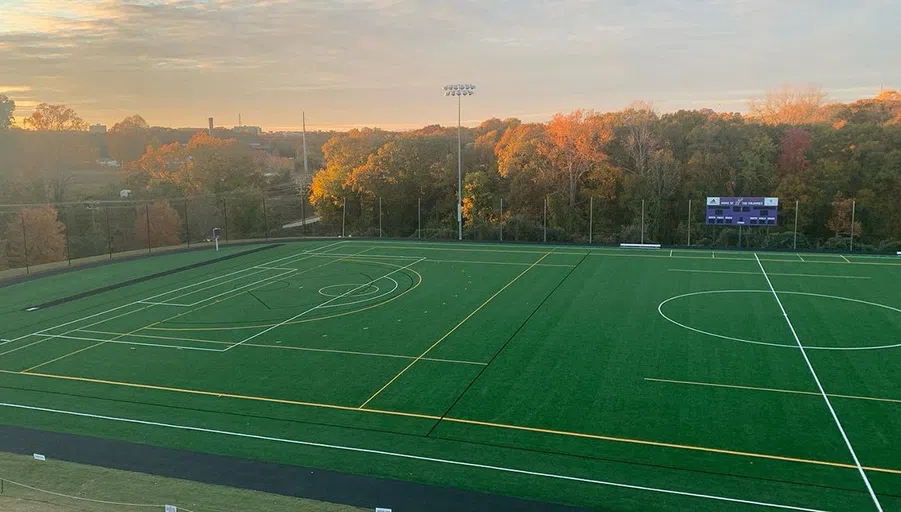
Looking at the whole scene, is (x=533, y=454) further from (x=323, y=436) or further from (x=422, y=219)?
(x=422, y=219)

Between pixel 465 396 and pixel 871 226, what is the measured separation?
3981 centimetres

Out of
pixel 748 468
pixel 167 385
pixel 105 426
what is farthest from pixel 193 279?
pixel 748 468

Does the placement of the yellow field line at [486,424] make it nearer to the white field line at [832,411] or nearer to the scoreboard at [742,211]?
the white field line at [832,411]

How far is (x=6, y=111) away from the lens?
64.2m

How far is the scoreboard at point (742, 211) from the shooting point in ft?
123

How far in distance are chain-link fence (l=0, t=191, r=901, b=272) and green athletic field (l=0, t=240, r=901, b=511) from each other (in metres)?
14.1

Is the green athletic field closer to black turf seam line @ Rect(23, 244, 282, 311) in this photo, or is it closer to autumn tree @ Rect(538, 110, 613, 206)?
black turf seam line @ Rect(23, 244, 282, 311)

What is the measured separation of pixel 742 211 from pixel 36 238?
140ft

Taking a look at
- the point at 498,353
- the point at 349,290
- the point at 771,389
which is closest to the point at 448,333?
the point at 498,353

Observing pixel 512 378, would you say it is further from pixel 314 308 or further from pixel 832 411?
pixel 314 308

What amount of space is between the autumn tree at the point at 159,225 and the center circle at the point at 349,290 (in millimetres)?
27486

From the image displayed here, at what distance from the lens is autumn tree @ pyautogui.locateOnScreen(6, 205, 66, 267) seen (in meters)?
40.2

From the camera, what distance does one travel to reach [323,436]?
12.2 m

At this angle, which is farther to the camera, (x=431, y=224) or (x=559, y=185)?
(x=431, y=224)
